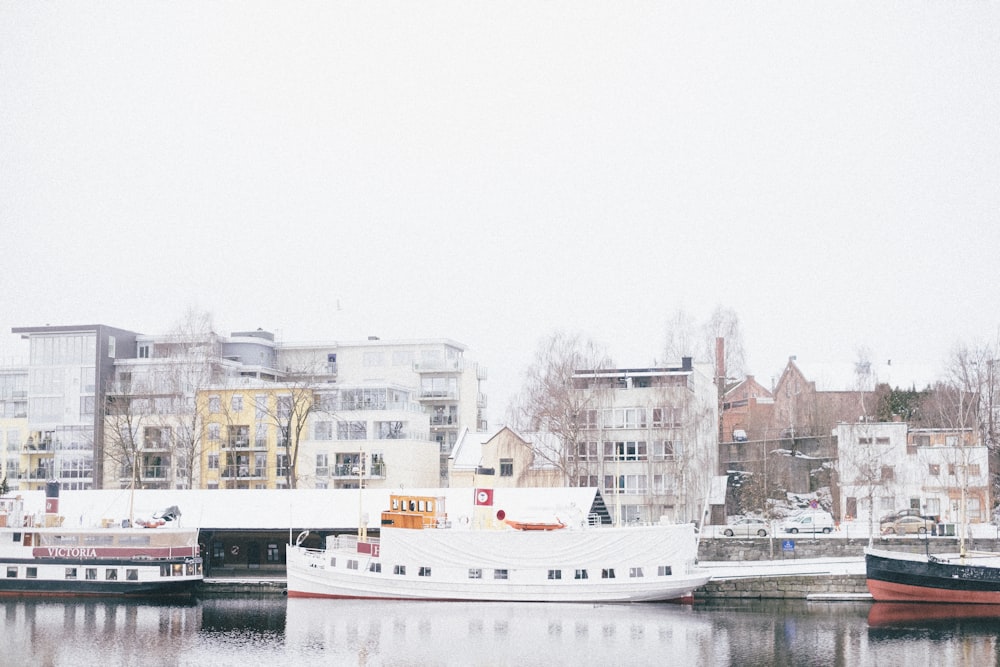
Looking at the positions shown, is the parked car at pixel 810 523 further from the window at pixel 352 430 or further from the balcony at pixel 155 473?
the balcony at pixel 155 473

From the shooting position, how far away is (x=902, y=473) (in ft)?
245

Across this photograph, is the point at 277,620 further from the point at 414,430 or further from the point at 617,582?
the point at 414,430

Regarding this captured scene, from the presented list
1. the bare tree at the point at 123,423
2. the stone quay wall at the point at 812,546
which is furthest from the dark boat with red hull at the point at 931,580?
the bare tree at the point at 123,423

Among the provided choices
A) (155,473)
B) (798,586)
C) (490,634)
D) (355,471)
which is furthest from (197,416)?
(798,586)

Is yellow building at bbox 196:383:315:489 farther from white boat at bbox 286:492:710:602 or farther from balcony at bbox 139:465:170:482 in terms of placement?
white boat at bbox 286:492:710:602

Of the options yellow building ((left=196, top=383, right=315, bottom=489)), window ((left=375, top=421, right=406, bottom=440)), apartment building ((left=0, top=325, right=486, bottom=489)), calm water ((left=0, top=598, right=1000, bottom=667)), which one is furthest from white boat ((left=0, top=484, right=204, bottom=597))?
window ((left=375, top=421, right=406, bottom=440))

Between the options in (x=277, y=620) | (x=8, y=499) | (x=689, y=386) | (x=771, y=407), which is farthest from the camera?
(x=771, y=407)

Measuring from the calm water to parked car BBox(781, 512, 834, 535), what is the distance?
10.4 metres

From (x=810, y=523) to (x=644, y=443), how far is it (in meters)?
12.8

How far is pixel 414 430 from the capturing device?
88750 millimetres

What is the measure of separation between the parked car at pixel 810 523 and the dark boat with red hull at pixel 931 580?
9803 millimetres

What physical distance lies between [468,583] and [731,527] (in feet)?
58.3

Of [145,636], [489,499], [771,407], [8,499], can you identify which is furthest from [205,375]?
[771,407]

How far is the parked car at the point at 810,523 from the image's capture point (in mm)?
67250
